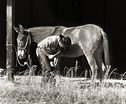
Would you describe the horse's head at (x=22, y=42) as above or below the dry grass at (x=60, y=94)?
above

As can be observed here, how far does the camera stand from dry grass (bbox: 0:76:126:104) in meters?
8.09

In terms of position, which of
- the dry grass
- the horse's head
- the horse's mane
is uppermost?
the horse's mane

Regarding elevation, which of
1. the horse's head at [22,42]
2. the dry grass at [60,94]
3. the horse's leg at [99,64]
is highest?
the horse's head at [22,42]

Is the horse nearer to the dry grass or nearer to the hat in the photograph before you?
the hat

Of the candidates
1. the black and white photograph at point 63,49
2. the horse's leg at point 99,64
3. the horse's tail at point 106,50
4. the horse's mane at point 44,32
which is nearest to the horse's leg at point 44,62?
the black and white photograph at point 63,49

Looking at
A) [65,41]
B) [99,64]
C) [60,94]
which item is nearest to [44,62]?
[65,41]

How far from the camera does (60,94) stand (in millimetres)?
8352

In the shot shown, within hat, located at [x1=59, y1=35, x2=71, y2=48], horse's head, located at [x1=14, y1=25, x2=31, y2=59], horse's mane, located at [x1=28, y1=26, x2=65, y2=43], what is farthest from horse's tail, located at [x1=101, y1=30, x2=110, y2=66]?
horse's head, located at [x1=14, y1=25, x2=31, y2=59]

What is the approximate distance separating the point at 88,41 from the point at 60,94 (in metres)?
1.80

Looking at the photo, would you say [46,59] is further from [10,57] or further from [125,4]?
[125,4]

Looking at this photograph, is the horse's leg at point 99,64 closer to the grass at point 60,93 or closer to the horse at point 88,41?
the horse at point 88,41

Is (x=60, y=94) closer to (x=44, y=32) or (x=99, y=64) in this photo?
(x=99, y=64)

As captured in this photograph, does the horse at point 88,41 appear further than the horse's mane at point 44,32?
No

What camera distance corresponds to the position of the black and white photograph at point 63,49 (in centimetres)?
843
